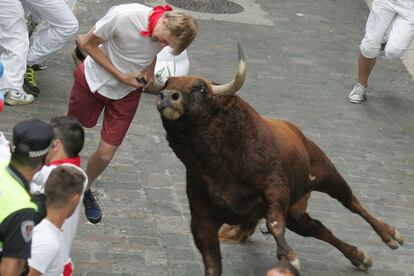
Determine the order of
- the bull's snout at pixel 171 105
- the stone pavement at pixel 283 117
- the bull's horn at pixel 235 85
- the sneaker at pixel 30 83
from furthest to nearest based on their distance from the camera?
the sneaker at pixel 30 83
the stone pavement at pixel 283 117
the bull's horn at pixel 235 85
the bull's snout at pixel 171 105

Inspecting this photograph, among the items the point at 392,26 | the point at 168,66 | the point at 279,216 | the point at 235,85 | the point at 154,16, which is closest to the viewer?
the point at 235,85

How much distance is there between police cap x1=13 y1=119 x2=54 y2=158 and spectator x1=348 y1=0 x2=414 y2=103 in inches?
261

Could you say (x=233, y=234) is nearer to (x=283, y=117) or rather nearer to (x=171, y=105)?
(x=171, y=105)

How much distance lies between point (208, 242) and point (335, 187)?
53.2 inches

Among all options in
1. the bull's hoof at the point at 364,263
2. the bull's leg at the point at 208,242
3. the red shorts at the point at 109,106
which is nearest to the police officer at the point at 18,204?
the bull's leg at the point at 208,242

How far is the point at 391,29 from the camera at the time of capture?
10.3 m

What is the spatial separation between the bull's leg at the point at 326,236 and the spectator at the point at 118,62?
1486 mm

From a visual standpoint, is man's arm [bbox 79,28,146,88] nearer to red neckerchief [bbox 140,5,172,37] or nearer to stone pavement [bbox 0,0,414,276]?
red neckerchief [bbox 140,5,172,37]

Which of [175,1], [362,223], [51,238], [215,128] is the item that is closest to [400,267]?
[362,223]

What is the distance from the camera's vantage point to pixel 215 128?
498 centimetres

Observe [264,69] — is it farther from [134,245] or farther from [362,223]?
[134,245]

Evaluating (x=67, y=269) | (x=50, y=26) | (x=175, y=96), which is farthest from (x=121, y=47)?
(x=50, y=26)

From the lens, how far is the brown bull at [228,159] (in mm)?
4941

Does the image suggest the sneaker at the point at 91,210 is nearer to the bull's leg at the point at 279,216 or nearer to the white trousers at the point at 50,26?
the bull's leg at the point at 279,216
